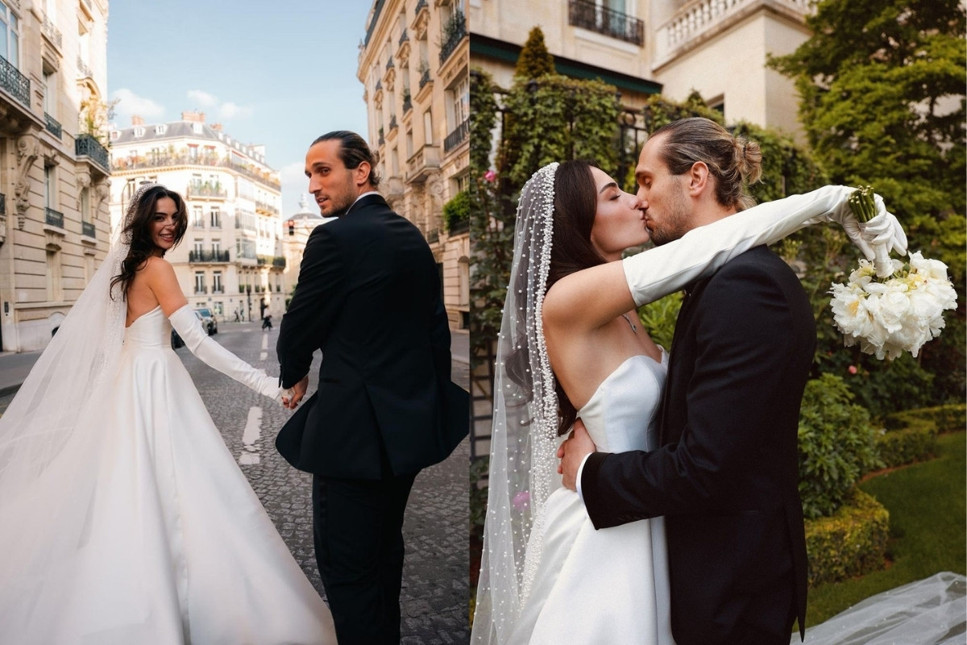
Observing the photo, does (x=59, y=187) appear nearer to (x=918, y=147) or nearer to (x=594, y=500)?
(x=594, y=500)

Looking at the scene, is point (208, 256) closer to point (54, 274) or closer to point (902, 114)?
point (54, 274)

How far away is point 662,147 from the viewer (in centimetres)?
150

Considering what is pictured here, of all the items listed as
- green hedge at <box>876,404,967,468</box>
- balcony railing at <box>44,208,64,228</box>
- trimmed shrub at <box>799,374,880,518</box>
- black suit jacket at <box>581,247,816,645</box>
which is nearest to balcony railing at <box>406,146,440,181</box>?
balcony railing at <box>44,208,64,228</box>

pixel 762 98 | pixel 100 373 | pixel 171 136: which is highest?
pixel 762 98

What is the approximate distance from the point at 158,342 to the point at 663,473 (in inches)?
50.2

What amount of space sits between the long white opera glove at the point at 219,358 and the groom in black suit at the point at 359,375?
0.07 metres

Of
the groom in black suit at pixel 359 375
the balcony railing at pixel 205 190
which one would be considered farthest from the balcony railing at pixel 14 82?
the groom in black suit at pixel 359 375

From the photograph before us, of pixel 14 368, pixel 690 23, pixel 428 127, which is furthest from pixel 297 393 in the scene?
pixel 690 23

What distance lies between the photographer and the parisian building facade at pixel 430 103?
2096 millimetres

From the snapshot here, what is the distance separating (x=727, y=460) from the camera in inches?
45.7

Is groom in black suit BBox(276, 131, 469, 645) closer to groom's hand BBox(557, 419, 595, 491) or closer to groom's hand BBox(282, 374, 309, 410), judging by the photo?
groom's hand BBox(282, 374, 309, 410)

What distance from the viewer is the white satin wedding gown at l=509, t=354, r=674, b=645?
1.30m

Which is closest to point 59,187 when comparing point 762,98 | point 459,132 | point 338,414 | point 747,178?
point 338,414

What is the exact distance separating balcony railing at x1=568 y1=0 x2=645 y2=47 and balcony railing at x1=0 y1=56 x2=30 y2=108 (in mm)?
2028
